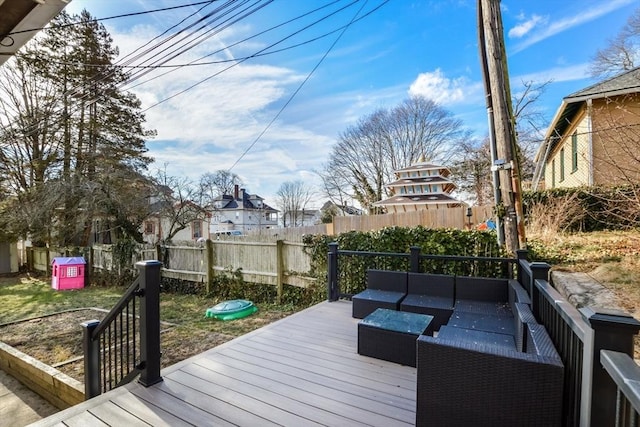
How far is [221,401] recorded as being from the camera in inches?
87.7

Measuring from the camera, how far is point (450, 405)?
168 centimetres

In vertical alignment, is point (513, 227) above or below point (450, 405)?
above

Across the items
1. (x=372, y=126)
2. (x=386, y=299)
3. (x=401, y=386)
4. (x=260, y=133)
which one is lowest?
(x=401, y=386)

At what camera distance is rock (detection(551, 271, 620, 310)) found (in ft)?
9.94

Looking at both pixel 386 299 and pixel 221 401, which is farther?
pixel 386 299

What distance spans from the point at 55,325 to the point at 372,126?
19230mm

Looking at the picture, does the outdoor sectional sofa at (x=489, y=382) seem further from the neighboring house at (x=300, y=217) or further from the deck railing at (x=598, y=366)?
the neighboring house at (x=300, y=217)

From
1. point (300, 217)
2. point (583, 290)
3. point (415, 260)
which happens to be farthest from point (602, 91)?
point (300, 217)

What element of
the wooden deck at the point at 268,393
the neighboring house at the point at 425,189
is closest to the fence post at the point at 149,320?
the wooden deck at the point at 268,393

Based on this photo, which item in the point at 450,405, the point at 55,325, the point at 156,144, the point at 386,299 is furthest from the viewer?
the point at 156,144

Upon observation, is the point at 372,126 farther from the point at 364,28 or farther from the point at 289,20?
the point at 289,20

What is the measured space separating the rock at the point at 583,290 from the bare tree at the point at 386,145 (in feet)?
53.6

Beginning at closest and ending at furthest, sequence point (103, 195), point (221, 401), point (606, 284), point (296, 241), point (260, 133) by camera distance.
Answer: point (221, 401), point (606, 284), point (296, 241), point (103, 195), point (260, 133)

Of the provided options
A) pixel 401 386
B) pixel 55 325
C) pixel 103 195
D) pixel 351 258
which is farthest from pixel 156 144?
pixel 401 386
